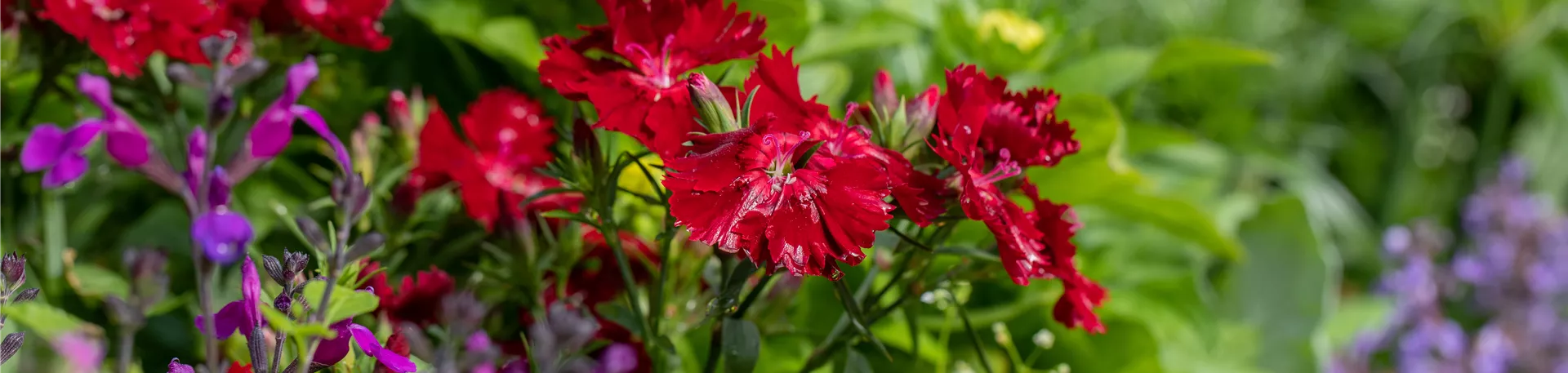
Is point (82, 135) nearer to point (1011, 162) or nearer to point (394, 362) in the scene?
point (394, 362)

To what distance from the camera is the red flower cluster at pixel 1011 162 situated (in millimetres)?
401

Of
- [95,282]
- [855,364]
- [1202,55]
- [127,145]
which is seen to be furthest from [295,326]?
[1202,55]

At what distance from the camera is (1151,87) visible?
1.27 meters

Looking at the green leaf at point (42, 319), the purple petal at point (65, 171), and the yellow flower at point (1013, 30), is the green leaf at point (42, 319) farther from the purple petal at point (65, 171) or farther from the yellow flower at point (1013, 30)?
the yellow flower at point (1013, 30)

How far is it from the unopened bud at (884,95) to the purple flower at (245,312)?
0.23 metres

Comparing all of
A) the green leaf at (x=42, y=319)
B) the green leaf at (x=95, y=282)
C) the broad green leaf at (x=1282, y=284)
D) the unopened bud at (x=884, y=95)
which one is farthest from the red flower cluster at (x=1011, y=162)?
the broad green leaf at (x=1282, y=284)

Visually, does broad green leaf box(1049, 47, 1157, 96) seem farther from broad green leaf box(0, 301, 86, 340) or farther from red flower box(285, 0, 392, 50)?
broad green leaf box(0, 301, 86, 340)

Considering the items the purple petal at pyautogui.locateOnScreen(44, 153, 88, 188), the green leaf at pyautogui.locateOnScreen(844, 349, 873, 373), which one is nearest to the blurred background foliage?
the green leaf at pyautogui.locateOnScreen(844, 349, 873, 373)

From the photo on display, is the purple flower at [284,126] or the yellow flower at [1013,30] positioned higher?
the yellow flower at [1013,30]

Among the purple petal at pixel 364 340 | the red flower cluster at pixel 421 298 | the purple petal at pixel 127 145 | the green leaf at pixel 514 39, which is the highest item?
the green leaf at pixel 514 39

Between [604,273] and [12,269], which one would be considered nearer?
[12,269]

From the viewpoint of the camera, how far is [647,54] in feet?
1.42

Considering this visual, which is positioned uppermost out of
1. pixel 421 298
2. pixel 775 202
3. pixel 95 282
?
pixel 775 202

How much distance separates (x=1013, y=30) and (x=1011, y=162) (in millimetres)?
431
